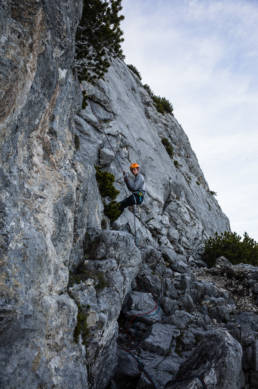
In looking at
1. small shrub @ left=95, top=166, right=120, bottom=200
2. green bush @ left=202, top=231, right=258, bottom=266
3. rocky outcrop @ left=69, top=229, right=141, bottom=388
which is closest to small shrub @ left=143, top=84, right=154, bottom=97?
green bush @ left=202, top=231, right=258, bottom=266

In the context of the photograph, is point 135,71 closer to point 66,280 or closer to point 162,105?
point 162,105

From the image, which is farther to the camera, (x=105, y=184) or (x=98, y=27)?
(x=105, y=184)

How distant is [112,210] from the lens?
12.3m

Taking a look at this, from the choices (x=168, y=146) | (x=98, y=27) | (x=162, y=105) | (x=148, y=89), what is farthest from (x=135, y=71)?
(x=98, y=27)

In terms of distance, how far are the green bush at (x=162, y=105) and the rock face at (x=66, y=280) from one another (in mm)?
18689

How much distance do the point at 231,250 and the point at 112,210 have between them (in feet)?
38.9

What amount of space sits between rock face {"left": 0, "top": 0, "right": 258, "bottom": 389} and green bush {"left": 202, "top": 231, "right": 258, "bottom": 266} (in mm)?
6796

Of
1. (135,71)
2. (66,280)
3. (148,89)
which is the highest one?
(135,71)

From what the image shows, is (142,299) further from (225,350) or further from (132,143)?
(132,143)

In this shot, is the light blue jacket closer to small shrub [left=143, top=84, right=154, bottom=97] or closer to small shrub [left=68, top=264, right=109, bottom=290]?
small shrub [left=68, top=264, right=109, bottom=290]

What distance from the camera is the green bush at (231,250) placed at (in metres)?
19.5

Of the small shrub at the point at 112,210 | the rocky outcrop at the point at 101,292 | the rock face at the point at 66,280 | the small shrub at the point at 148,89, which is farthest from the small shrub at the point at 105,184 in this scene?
the small shrub at the point at 148,89

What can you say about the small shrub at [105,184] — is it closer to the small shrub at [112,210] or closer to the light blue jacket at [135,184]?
the small shrub at [112,210]

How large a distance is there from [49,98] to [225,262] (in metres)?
16.0
